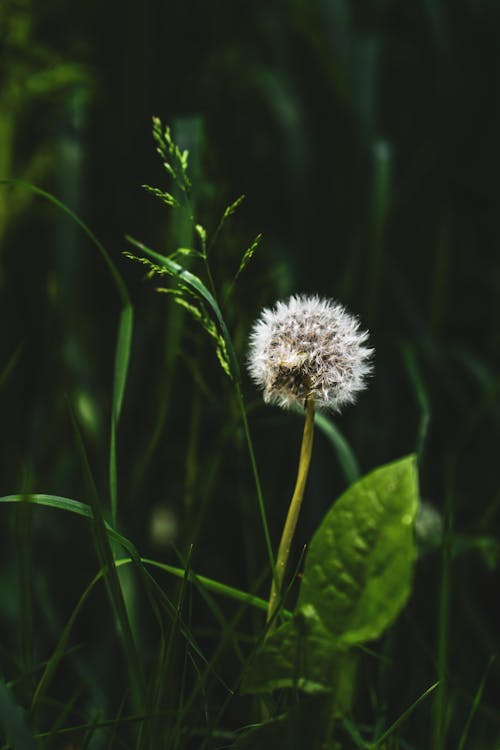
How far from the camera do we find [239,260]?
1063 millimetres

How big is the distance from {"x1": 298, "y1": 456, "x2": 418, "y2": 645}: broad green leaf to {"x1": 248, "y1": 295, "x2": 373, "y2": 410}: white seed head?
7 cm

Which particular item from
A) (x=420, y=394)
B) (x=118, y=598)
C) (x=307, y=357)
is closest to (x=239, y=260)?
(x=420, y=394)

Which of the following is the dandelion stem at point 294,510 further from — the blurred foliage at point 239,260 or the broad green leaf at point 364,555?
the blurred foliage at point 239,260

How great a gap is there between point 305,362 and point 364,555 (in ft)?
0.45

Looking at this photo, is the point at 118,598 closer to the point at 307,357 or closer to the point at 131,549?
the point at 131,549

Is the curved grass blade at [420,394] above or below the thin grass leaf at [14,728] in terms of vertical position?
above

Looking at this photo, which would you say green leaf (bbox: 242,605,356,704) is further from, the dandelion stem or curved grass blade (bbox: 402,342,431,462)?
curved grass blade (bbox: 402,342,431,462)

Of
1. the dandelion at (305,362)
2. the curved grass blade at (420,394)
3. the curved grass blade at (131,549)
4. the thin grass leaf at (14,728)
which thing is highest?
the curved grass blade at (420,394)

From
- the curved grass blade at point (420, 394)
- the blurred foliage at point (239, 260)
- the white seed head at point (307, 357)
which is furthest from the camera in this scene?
the blurred foliage at point (239, 260)

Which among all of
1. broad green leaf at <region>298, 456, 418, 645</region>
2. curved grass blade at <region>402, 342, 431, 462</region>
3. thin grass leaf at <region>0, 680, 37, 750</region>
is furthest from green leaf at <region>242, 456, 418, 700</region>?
curved grass blade at <region>402, 342, 431, 462</region>

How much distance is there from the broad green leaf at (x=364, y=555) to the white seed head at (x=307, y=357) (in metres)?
0.07

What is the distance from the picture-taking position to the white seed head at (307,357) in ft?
1.77

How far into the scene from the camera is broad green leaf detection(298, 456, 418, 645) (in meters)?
0.49

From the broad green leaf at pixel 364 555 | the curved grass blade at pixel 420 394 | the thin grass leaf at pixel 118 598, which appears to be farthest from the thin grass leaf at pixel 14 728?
the curved grass blade at pixel 420 394
